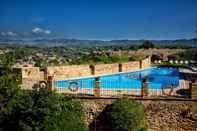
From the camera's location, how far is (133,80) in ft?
71.2

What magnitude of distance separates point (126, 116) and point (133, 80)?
345 inches

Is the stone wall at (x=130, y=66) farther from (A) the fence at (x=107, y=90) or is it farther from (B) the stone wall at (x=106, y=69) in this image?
(A) the fence at (x=107, y=90)

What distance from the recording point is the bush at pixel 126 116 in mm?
13070

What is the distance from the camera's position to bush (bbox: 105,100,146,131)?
1307 centimetres

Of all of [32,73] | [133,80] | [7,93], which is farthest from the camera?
[133,80]

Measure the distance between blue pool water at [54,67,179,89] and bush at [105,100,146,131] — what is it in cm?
205

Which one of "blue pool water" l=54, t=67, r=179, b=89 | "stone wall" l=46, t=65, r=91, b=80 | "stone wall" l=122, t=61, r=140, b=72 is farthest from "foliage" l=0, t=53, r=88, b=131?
"stone wall" l=122, t=61, r=140, b=72

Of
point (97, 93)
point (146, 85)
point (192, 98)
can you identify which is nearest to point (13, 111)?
point (97, 93)

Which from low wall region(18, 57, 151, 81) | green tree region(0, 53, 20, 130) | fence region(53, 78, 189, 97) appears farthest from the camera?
low wall region(18, 57, 151, 81)

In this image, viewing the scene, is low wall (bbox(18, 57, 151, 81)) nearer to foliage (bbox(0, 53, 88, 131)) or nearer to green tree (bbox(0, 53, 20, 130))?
green tree (bbox(0, 53, 20, 130))

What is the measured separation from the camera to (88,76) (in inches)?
921

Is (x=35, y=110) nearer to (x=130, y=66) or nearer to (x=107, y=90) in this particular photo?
(x=107, y=90)

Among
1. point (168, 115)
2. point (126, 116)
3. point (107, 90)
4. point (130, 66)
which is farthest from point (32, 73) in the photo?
point (130, 66)

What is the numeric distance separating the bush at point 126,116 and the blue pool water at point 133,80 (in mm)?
2048
